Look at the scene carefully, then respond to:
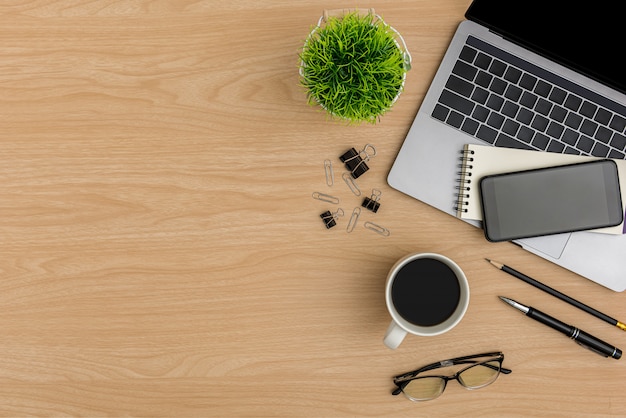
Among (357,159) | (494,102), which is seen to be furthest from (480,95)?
(357,159)

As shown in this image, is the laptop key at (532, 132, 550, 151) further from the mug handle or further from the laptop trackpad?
the mug handle

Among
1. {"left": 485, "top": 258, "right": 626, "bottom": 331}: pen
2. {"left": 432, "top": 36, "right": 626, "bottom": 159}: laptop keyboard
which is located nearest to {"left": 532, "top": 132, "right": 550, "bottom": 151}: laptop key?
{"left": 432, "top": 36, "right": 626, "bottom": 159}: laptop keyboard

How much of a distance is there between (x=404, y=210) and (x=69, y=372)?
2.23ft

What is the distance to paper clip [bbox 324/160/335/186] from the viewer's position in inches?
36.2

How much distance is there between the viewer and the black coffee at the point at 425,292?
866 mm

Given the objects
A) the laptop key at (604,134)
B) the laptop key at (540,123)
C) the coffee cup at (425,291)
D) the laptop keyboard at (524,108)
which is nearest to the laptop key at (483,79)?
the laptop keyboard at (524,108)

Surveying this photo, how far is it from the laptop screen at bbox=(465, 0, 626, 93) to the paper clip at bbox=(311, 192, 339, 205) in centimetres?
38

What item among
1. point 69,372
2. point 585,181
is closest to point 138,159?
point 69,372

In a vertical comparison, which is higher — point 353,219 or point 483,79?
point 483,79

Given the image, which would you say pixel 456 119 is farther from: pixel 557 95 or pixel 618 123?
pixel 618 123

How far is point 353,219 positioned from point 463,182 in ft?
0.67

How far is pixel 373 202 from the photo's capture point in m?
0.91

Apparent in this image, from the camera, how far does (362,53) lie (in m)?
0.78

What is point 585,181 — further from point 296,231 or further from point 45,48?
point 45,48
